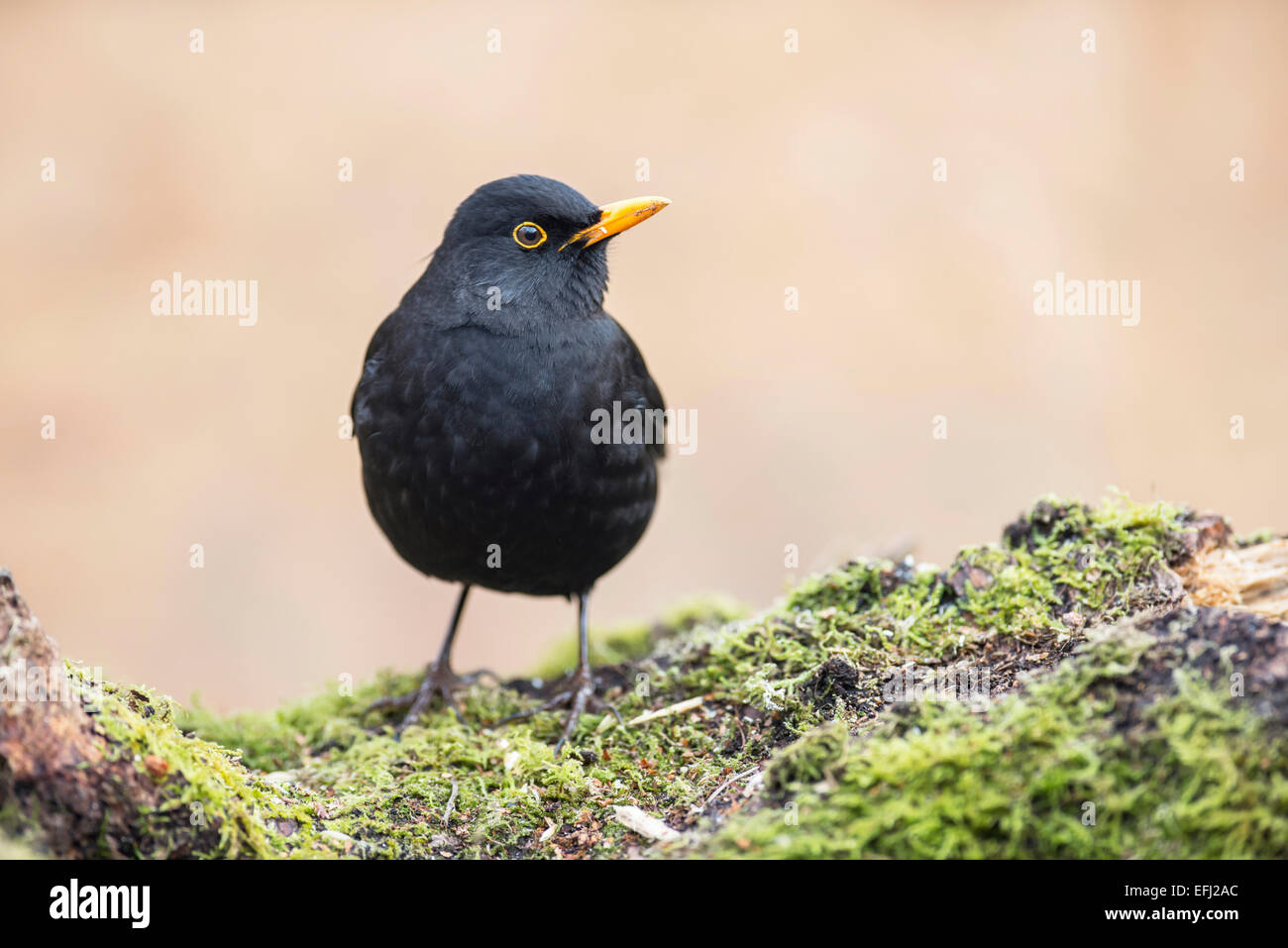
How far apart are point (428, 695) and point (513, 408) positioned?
1.59 metres

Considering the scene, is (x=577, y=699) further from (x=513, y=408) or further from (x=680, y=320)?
(x=680, y=320)

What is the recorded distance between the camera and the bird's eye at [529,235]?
4270 millimetres

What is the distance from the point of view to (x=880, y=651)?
3.46 metres

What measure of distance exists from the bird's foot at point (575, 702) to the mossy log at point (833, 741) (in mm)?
76

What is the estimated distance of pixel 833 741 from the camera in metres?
2.51

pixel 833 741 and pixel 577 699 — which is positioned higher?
pixel 833 741

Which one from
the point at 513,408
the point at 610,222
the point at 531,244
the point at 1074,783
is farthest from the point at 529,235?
the point at 1074,783

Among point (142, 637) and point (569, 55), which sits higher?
point (569, 55)

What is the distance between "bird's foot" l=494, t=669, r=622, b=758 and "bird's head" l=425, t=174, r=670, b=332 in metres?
1.62

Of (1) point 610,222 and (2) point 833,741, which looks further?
(1) point 610,222

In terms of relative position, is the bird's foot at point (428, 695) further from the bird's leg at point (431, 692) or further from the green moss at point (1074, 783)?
the green moss at point (1074, 783)

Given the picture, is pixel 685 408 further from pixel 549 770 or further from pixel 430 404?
pixel 549 770
